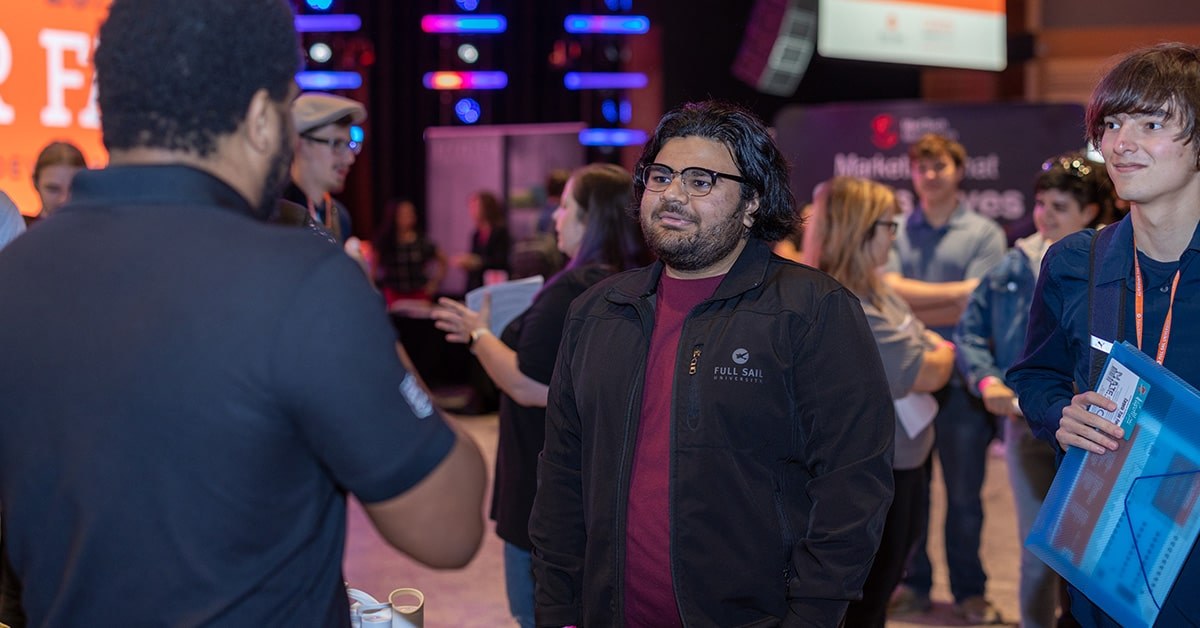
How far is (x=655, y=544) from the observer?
6.95ft

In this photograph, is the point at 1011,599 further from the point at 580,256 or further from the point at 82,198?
the point at 82,198

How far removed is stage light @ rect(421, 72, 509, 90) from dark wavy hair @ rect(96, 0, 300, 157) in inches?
427

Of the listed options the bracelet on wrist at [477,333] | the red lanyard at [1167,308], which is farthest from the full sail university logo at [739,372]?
the bracelet on wrist at [477,333]

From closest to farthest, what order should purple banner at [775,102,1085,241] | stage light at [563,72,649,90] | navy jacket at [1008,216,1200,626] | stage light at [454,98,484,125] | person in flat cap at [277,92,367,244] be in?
navy jacket at [1008,216,1200,626] → person in flat cap at [277,92,367,244] → purple banner at [775,102,1085,241] → stage light at [563,72,649,90] → stage light at [454,98,484,125]

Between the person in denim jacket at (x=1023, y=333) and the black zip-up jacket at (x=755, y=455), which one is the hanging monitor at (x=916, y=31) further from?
the black zip-up jacket at (x=755, y=455)

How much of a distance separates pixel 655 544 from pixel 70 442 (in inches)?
44.4

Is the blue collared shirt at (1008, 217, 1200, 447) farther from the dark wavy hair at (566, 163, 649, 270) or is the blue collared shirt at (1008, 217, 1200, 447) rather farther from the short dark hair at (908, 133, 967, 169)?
the short dark hair at (908, 133, 967, 169)

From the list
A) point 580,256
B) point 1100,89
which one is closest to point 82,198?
point 1100,89

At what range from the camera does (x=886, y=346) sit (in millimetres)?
3412

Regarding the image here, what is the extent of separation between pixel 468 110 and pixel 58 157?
815 centimetres

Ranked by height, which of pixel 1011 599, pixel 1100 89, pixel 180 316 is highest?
pixel 1100 89

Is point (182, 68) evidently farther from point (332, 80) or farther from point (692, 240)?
point (332, 80)

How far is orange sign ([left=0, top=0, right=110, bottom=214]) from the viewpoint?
4488 millimetres

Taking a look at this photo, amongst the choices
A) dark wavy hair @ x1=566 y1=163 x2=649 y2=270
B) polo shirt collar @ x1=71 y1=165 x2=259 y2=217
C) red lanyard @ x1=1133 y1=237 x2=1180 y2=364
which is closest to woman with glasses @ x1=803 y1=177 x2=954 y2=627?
dark wavy hair @ x1=566 y1=163 x2=649 y2=270
